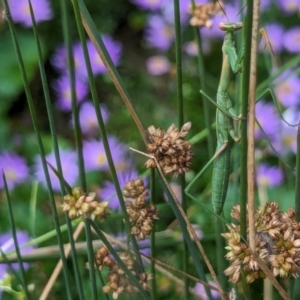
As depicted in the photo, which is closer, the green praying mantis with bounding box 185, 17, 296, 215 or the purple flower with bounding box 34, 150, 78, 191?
the green praying mantis with bounding box 185, 17, 296, 215

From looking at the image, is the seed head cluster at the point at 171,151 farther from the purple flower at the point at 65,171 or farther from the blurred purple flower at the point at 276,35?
the blurred purple flower at the point at 276,35

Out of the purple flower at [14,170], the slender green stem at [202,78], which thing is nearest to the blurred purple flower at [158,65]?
the purple flower at [14,170]

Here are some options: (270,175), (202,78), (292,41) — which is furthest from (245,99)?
(292,41)

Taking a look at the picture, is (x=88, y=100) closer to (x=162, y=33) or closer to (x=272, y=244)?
(x=162, y=33)

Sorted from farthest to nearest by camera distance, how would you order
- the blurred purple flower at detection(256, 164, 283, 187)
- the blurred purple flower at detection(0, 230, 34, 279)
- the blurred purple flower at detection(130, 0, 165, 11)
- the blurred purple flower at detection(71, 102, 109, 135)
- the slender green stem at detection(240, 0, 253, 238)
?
the blurred purple flower at detection(130, 0, 165, 11) → the blurred purple flower at detection(71, 102, 109, 135) → the blurred purple flower at detection(256, 164, 283, 187) → the blurred purple flower at detection(0, 230, 34, 279) → the slender green stem at detection(240, 0, 253, 238)

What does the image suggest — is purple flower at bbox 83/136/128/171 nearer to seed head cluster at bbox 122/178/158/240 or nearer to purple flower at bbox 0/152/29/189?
purple flower at bbox 0/152/29/189

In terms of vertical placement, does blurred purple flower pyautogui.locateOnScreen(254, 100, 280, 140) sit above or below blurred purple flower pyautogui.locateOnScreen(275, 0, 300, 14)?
below

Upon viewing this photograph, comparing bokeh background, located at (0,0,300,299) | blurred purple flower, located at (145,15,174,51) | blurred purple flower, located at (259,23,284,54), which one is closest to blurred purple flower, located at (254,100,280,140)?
bokeh background, located at (0,0,300,299)
